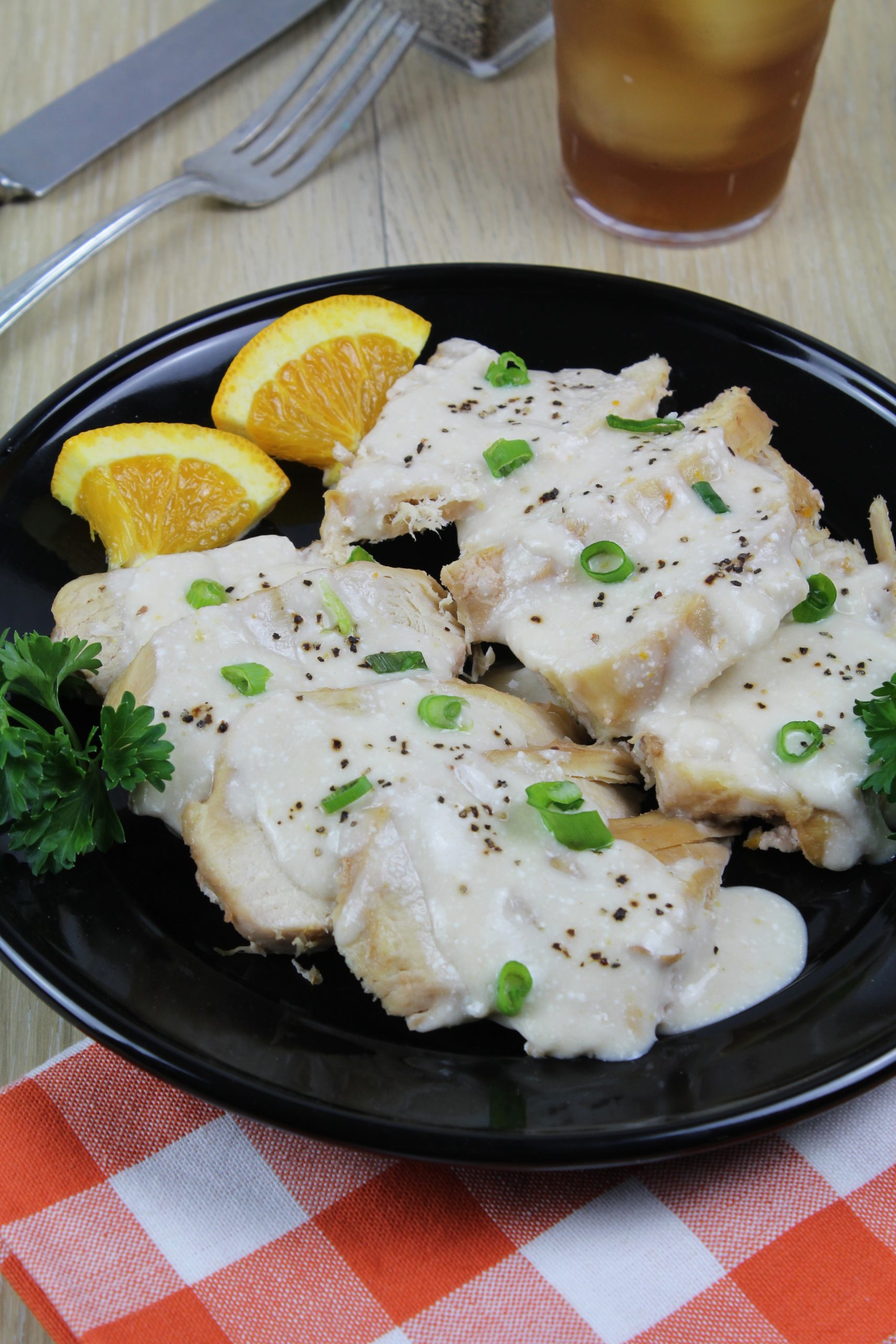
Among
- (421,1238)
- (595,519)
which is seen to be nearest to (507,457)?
(595,519)

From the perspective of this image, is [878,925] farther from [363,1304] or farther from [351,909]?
[363,1304]

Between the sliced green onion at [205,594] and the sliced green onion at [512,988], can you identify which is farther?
the sliced green onion at [205,594]

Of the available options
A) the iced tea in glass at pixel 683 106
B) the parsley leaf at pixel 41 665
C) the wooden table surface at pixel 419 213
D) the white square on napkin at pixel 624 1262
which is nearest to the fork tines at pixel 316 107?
the wooden table surface at pixel 419 213

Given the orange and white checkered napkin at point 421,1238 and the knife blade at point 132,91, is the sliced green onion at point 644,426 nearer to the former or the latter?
the orange and white checkered napkin at point 421,1238

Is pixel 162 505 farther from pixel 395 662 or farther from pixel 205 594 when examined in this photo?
pixel 395 662

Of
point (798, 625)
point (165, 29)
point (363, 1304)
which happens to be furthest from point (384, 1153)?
point (165, 29)
